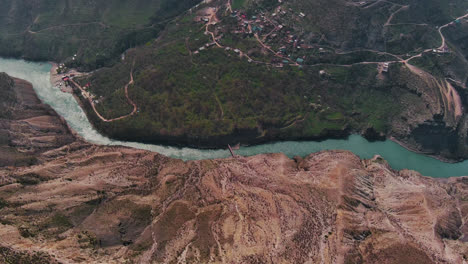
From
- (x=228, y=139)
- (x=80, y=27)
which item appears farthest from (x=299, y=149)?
→ (x=80, y=27)

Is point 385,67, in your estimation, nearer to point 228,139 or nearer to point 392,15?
point 392,15

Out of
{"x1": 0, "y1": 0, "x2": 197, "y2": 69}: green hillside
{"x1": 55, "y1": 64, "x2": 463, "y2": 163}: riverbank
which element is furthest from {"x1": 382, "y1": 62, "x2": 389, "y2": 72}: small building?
{"x1": 0, "y1": 0, "x2": 197, "y2": 69}: green hillside

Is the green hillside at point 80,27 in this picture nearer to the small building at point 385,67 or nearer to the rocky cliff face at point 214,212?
the rocky cliff face at point 214,212

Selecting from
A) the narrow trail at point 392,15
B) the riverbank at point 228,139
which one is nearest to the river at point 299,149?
the riverbank at point 228,139

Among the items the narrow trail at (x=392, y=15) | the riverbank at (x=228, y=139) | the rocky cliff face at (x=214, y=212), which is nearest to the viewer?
the rocky cliff face at (x=214, y=212)

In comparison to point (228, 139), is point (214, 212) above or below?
below

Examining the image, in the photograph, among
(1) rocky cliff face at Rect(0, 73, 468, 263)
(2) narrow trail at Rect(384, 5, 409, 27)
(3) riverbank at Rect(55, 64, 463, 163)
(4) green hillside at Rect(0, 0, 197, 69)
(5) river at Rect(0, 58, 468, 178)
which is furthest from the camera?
(4) green hillside at Rect(0, 0, 197, 69)

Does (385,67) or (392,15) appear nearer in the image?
(385,67)

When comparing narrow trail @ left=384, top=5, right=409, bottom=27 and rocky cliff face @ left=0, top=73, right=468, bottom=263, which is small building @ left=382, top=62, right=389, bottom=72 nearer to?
narrow trail @ left=384, top=5, right=409, bottom=27
